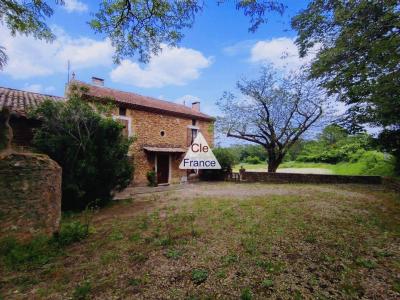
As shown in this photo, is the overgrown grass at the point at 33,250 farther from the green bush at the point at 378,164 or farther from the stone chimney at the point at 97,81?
the green bush at the point at 378,164

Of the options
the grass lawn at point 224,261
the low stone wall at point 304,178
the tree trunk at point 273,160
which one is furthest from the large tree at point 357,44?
the tree trunk at point 273,160

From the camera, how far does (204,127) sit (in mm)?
18250

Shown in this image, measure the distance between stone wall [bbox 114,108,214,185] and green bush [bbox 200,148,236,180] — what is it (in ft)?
6.55

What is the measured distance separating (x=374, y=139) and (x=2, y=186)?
1523cm

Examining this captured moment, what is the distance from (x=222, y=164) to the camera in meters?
17.3

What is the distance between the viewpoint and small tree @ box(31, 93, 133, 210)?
7184 mm

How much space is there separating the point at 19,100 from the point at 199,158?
9447mm

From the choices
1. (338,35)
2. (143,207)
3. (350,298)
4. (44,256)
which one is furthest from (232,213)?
(338,35)

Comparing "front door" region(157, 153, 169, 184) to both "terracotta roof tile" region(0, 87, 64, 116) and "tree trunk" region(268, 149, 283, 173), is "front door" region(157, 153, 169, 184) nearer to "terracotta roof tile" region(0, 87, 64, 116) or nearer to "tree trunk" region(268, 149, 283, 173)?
"terracotta roof tile" region(0, 87, 64, 116)

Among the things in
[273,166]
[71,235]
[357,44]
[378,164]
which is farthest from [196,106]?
[71,235]

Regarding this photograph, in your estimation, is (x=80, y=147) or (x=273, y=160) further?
(x=273, y=160)

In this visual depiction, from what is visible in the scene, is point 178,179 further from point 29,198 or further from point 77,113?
point 29,198

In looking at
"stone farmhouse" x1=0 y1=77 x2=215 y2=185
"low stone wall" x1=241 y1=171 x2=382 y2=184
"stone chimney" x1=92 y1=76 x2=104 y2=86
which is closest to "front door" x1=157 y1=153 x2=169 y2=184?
"stone farmhouse" x1=0 y1=77 x2=215 y2=185

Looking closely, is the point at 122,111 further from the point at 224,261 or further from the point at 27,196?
the point at 224,261
